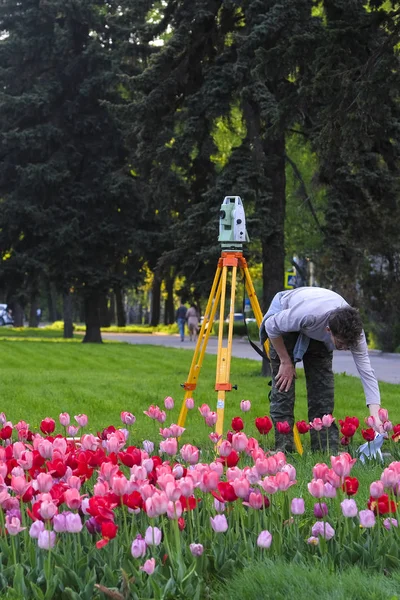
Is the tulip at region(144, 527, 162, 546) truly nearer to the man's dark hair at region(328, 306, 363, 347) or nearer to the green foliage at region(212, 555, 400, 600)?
the green foliage at region(212, 555, 400, 600)

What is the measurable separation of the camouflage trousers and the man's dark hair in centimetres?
123

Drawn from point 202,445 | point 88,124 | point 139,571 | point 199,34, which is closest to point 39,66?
point 88,124

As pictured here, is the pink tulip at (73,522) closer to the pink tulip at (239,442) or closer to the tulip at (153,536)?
the tulip at (153,536)

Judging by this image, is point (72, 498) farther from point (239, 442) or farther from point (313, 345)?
point (313, 345)

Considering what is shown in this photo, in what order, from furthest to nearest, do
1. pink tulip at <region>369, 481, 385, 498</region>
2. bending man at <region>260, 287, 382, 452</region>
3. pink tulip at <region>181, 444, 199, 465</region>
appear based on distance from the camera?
bending man at <region>260, 287, 382, 452</region>
pink tulip at <region>181, 444, 199, 465</region>
pink tulip at <region>369, 481, 385, 498</region>

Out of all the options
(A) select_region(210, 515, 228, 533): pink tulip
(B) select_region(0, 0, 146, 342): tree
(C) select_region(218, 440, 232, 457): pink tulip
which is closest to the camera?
(A) select_region(210, 515, 228, 533): pink tulip

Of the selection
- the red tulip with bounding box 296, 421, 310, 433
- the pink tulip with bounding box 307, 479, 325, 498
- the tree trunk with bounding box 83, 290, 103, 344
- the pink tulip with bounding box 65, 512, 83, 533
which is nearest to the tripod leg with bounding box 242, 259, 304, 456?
the red tulip with bounding box 296, 421, 310, 433

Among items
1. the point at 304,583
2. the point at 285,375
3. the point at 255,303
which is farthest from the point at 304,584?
the point at 255,303

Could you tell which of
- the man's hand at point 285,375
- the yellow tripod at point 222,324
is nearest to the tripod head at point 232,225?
the yellow tripod at point 222,324

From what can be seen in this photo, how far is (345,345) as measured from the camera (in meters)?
6.44

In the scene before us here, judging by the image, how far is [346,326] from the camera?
6.36 metres

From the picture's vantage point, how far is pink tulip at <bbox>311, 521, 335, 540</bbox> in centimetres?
415

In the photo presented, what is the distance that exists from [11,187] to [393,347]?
1392cm

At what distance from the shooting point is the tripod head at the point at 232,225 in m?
7.92
